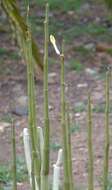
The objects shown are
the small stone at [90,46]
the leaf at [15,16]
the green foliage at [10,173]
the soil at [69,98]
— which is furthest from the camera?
the small stone at [90,46]

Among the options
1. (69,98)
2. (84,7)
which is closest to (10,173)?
(69,98)

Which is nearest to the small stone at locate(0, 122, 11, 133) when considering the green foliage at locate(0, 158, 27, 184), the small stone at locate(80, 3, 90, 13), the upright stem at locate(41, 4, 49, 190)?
the green foliage at locate(0, 158, 27, 184)

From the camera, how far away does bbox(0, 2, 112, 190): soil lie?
12.6 ft


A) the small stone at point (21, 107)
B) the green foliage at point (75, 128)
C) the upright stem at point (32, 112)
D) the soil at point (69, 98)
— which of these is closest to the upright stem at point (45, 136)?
the upright stem at point (32, 112)

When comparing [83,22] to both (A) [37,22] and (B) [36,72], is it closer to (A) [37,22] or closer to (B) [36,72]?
(A) [37,22]

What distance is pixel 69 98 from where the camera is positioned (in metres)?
4.77

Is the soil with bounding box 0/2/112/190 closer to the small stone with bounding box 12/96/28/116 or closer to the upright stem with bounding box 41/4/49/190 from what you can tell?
the small stone with bounding box 12/96/28/116

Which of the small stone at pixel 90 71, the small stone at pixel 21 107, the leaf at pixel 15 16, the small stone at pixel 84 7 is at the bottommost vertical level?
the small stone at pixel 21 107

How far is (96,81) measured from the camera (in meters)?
5.02

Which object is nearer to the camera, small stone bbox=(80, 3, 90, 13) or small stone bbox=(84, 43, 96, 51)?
small stone bbox=(84, 43, 96, 51)

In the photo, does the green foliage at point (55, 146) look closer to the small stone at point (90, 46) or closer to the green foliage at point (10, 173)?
the green foliage at point (10, 173)

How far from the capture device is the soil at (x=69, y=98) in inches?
151

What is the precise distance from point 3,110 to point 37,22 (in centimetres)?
183

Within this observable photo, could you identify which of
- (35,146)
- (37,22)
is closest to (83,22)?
(37,22)
